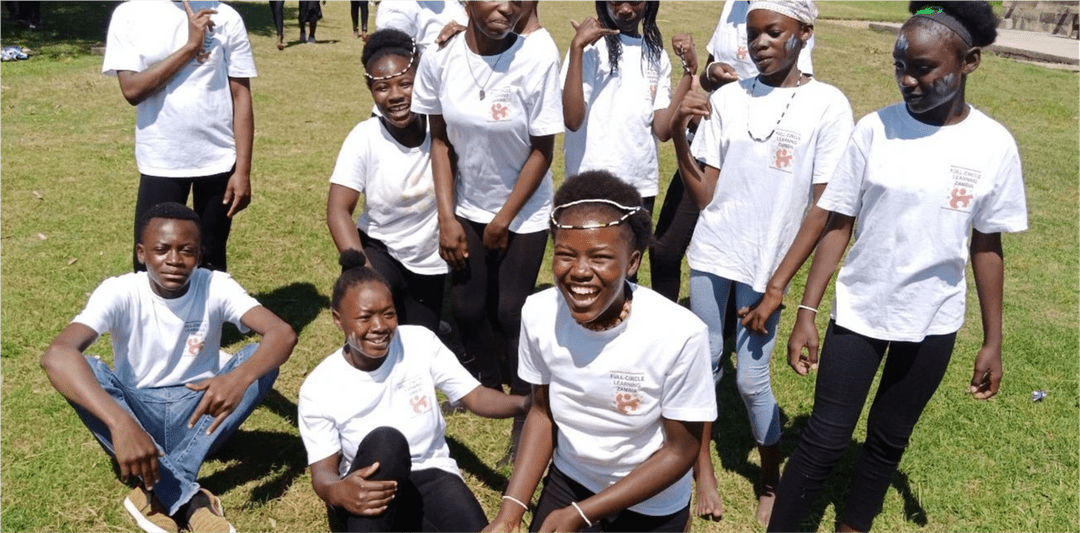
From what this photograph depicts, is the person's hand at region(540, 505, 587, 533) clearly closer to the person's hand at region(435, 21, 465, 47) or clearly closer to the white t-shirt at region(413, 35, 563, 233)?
the white t-shirt at region(413, 35, 563, 233)

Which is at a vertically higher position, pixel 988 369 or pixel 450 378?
pixel 988 369

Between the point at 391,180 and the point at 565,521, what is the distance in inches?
94.2

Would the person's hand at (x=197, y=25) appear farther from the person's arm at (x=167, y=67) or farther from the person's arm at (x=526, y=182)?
the person's arm at (x=526, y=182)

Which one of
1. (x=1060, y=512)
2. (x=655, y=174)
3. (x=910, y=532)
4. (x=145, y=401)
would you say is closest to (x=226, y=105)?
(x=145, y=401)

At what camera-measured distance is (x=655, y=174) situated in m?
5.27

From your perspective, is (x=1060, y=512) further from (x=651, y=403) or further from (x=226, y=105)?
(x=226, y=105)

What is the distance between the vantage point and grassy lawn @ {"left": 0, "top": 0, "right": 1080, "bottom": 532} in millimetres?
4664

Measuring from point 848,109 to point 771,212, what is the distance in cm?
59

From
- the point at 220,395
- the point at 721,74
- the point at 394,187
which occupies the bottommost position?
the point at 220,395

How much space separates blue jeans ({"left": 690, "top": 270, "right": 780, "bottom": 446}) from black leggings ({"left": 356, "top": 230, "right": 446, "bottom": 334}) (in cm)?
157

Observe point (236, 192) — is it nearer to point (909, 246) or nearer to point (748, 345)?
point (748, 345)

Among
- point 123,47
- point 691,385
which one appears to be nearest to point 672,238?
point 691,385

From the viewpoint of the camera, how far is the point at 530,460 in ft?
11.5

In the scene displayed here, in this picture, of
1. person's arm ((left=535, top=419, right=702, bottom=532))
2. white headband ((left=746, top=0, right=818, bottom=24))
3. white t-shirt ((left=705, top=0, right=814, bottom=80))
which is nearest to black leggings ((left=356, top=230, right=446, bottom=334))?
person's arm ((left=535, top=419, right=702, bottom=532))
